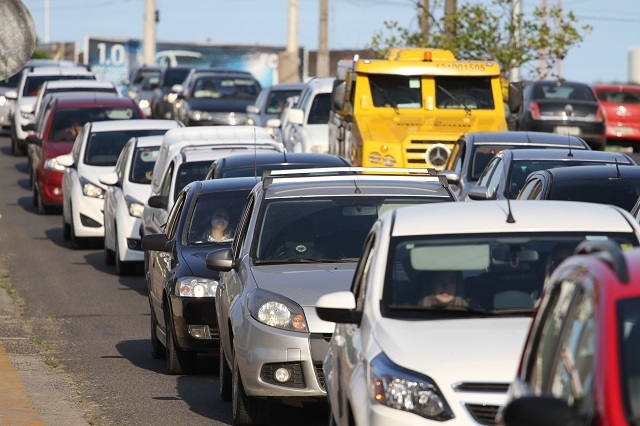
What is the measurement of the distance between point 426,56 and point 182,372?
11.1 m

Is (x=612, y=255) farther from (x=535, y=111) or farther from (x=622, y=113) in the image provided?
(x=622, y=113)

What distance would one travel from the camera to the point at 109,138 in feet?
→ 76.2

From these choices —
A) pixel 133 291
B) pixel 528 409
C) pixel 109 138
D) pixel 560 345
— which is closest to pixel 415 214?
pixel 560 345

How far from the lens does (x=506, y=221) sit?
7.42 metres

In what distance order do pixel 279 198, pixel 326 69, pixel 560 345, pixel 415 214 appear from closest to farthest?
pixel 560 345, pixel 415 214, pixel 279 198, pixel 326 69

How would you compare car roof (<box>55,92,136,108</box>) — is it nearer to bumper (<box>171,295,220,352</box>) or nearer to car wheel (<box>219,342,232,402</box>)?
bumper (<box>171,295,220,352</box>)

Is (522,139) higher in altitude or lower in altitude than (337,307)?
lower

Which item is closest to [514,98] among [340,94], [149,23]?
[340,94]

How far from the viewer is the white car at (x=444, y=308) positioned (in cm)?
613

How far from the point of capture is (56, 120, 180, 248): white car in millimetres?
21906

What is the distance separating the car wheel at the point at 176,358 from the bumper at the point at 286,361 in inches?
107

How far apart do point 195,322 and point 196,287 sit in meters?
0.28

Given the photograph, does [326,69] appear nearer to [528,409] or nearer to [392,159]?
[392,159]

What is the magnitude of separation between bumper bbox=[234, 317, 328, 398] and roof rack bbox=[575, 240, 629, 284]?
170 inches
